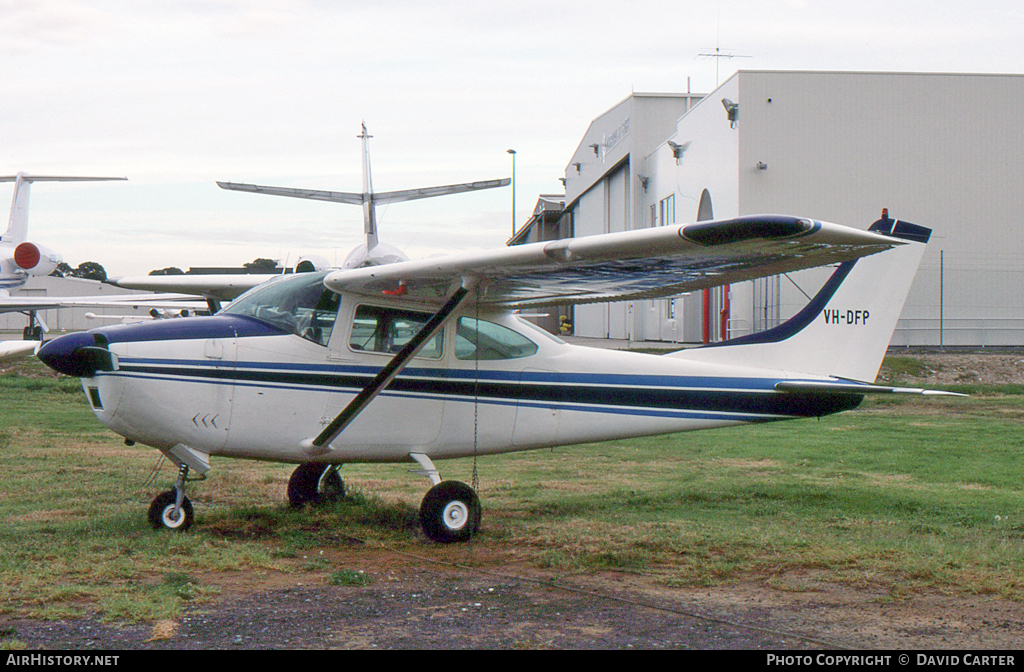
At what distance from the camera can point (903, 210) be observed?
25766 millimetres

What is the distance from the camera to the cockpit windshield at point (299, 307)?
7.00 m

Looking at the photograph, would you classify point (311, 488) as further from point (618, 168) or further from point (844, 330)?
point (618, 168)

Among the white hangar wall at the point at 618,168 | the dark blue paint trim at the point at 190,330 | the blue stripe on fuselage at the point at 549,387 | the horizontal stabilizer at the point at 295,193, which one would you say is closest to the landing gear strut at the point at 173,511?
the blue stripe on fuselage at the point at 549,387

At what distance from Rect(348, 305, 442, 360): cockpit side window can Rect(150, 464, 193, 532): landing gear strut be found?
5.38ft

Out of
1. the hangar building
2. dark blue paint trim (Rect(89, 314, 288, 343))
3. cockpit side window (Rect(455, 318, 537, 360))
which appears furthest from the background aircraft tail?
the hangar building

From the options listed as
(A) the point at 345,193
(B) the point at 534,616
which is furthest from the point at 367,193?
(B) the point at 534,616

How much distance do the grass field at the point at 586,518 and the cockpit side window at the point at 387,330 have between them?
1.44 m

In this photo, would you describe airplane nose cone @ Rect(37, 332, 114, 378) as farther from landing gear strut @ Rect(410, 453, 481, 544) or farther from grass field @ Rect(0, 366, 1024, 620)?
landing gear strut @ Rect(410, 453, 481, 544)

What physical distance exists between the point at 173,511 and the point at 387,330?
2112mm

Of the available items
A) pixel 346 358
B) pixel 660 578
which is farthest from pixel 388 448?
pixel 660 578

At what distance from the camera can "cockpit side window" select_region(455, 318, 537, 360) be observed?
7.51m

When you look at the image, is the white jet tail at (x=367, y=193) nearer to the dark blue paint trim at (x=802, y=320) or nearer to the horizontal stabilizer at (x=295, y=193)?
the horizontal stabilizer at (x=295, y=193)

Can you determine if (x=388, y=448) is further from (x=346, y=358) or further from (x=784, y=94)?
(x=784, y=94)

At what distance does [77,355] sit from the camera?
621cm
